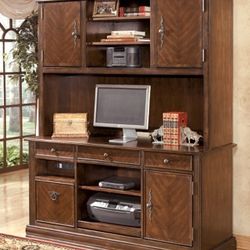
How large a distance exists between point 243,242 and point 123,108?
1.37 m

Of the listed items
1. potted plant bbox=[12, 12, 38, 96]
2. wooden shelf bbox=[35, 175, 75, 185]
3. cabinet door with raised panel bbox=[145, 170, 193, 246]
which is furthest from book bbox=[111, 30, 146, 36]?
potted plant bbox=[12, 12, 38, 96]

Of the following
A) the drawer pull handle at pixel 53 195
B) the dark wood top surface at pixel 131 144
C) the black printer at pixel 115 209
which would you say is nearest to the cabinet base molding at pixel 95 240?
the black printer at pixel 115 209

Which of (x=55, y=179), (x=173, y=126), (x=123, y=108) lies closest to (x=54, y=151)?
(x=55, y=179)

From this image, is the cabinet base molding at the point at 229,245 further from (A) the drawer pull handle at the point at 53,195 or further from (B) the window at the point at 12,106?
(B) the window at the point at 12,106

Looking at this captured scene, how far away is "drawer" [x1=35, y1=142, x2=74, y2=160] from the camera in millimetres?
4688

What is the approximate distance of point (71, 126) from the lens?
194 inches

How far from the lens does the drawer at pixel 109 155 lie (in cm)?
438

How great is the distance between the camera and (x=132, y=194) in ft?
14.6

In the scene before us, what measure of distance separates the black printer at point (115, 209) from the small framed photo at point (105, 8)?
1381mm

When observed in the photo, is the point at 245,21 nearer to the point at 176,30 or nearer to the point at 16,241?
the point at 176,30

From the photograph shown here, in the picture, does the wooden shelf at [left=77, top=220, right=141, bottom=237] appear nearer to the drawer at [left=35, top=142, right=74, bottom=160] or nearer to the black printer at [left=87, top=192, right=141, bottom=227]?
the black printer at [left=87, top=192, right=141, bottom=227]

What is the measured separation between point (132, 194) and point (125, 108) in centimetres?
70

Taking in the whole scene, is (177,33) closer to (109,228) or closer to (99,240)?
(109,228)

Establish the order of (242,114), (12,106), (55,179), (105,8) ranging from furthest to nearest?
(12,106), (55,179), (105,8), (242,114)
